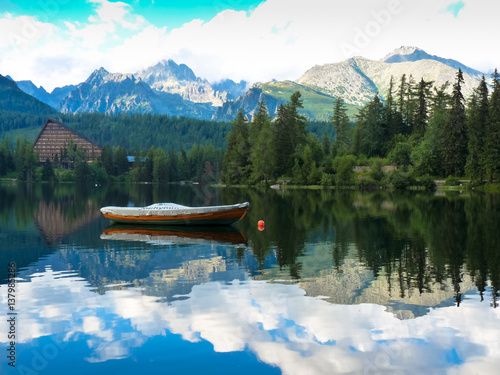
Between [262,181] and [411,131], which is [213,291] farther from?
[411,131]

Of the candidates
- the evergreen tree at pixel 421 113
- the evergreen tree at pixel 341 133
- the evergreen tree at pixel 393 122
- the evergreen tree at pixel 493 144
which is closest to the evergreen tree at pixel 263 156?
the evergreen tree at pixel 341 133

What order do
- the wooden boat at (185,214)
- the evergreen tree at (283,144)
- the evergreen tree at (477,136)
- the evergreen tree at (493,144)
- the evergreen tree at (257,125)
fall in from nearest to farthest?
the wooden boat at (185,214), the evergreen tree at (493,144), the evergreen tree at (477,136), the evergreen tree at (283,144), the evergreen tree at (257,125)

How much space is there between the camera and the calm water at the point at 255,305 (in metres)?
13.1

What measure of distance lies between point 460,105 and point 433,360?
11951 centimetres

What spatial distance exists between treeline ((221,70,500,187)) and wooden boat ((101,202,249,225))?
3052 inches

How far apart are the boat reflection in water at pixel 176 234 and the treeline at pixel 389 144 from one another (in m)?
80.1

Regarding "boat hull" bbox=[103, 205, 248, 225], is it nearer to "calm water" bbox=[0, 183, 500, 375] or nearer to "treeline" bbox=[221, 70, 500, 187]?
"calm water" bbox=[0, 183, 500, 375]

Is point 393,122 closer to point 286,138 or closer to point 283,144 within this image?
point 286,138

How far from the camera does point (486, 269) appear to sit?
2358cm

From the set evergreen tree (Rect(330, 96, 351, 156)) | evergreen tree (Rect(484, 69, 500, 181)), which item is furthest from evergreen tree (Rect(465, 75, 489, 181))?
evergreen tree (Rect(330, 96, 351, 156))

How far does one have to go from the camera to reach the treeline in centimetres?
10750

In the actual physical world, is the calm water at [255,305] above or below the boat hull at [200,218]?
below

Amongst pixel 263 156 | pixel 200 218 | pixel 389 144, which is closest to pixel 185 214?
pixel 200 218

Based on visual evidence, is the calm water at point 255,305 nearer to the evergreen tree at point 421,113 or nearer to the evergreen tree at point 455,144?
the evergreen tree at point 455,144
